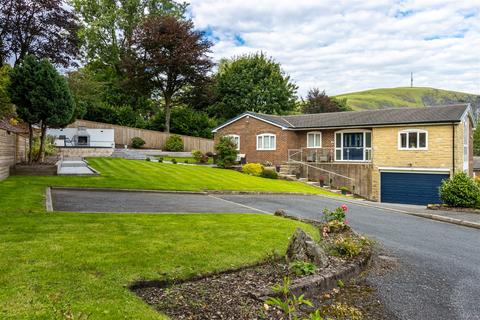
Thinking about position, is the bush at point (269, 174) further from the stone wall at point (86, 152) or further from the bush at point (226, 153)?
the stone wall at point (86, 152)

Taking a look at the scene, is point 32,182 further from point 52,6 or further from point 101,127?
point 101,127

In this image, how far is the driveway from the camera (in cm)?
536

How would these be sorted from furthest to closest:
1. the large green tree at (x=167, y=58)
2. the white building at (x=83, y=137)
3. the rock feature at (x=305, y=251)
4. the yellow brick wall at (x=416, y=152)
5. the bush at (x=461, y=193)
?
1. the large green tree at (x=167, y=58)
2. the white building at (x=83, y=137)
3. the yellow brick wall at (x=416, y=152)
4. the bush at (x=461, y=193)
5. the rock feature at (x=305, y=251)

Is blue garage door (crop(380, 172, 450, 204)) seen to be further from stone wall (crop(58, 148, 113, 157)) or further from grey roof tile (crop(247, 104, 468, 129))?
stone wall (crop(58, 148, 113, 157))

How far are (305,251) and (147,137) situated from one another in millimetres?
34491

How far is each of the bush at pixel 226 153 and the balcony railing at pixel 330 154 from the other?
539 centimetres

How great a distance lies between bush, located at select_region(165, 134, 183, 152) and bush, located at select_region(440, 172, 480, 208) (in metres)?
26.8

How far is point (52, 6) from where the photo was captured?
83.5ft

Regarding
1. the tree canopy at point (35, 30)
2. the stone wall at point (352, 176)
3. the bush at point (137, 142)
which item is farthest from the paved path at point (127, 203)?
the bush at point (137, 142)

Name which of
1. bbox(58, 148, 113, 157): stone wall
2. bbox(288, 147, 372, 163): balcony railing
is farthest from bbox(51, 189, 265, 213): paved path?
bbox(288, 147, 372, 163): balcony railing

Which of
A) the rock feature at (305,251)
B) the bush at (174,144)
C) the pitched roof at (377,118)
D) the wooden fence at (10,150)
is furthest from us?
the bush at (174,144)

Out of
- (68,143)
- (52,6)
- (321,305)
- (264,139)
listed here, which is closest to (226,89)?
(264,139)

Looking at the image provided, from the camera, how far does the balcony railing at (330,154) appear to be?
29172 mm

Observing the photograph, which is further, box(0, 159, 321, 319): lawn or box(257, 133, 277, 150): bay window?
box(257, 133, 277, 150): bay window
